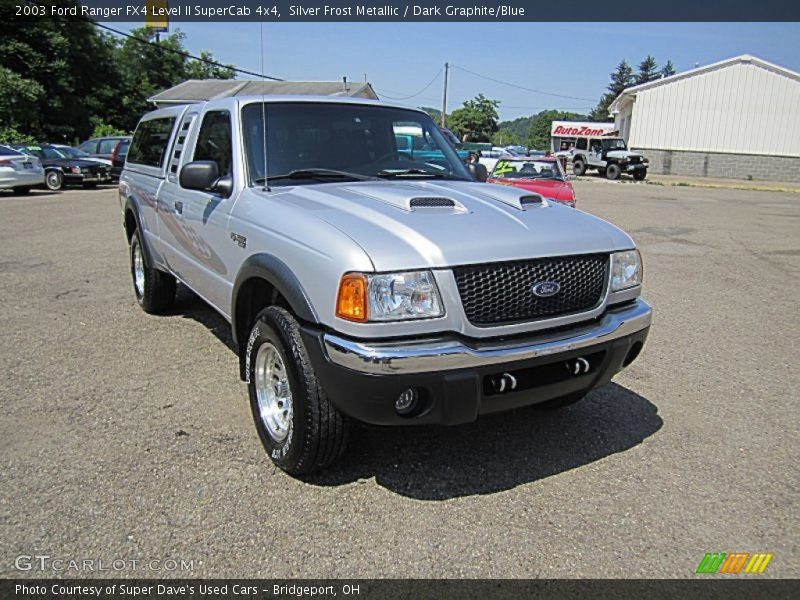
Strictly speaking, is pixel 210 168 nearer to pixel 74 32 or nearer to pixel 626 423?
pixel 626 423

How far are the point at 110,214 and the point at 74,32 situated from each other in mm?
33207

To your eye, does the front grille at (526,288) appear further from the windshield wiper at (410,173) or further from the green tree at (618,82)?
the green tree at (618,82)

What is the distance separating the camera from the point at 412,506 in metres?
3.00

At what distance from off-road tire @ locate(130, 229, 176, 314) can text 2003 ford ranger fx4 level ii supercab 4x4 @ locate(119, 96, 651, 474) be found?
1701mm

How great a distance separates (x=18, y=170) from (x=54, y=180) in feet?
7.67

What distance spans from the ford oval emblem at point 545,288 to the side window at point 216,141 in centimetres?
206

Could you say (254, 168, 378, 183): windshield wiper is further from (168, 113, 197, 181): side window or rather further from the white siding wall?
the white siding wall

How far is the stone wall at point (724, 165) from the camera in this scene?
39.4 meters

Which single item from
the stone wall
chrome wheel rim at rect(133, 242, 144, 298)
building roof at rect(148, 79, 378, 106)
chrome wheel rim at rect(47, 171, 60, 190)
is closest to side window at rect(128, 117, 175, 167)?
chrome wheel rim at rect(133, 242, 144, 298)

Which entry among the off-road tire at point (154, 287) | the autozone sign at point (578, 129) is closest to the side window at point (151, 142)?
the off-road tire at point (154, 287)

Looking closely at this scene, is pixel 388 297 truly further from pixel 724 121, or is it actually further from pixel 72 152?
pixel 724 121

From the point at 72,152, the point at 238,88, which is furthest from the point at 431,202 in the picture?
the point at 238,88

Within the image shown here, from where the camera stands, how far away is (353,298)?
105 inches

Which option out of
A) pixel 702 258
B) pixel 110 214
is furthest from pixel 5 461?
pixel 110 214
